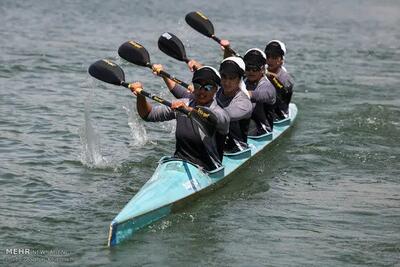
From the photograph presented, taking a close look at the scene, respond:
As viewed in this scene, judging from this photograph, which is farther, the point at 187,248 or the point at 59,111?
the point at 59,111

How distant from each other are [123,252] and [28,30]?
55.9ft

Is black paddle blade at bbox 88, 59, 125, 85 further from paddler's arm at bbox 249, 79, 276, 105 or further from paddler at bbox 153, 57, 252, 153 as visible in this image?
paddler's arm at bbox 249, 79, 276, 105

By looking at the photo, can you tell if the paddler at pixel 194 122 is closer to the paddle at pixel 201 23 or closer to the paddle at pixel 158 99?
the paddle at pixel 158 99

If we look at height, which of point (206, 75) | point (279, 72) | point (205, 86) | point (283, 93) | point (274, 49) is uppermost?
point (206, 75)

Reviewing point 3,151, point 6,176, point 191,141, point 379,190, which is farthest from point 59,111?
point 379,190

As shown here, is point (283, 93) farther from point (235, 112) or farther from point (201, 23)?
point (235, 112)

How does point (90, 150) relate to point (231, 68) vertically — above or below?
below

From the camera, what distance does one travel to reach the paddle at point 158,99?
970cm

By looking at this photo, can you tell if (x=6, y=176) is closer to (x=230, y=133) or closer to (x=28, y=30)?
(x=230, y=133)

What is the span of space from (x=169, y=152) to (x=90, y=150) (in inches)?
53.6

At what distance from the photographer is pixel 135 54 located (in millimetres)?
11680

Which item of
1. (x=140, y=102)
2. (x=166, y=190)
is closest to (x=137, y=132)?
(x=140, y=102)

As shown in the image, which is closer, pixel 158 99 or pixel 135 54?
pixel 158 99

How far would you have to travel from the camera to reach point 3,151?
12.1 metres
